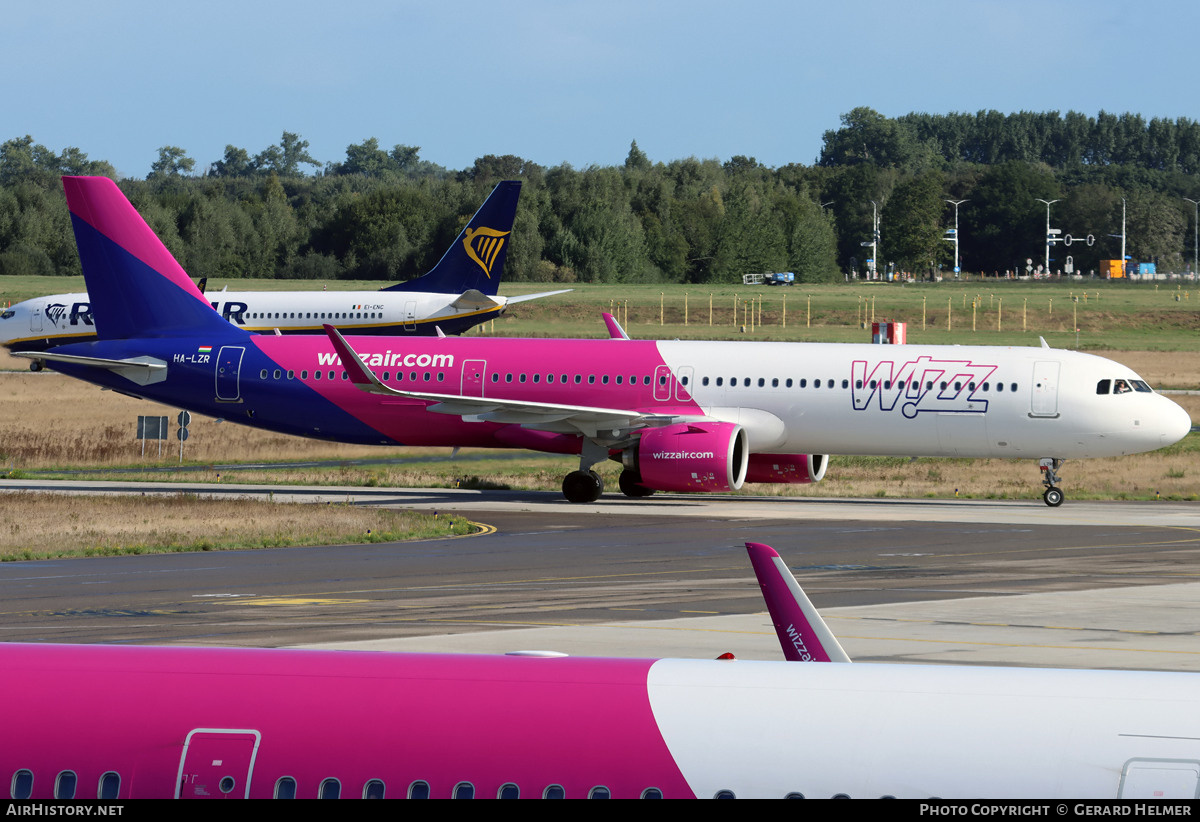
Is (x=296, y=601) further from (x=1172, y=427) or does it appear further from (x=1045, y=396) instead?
(x=1172, y=427)

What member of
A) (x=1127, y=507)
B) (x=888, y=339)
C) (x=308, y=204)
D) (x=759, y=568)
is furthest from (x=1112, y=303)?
(x=759, y=568)

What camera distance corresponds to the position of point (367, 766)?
22.1ft

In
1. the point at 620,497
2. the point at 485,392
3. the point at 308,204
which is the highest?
the point at 308,204

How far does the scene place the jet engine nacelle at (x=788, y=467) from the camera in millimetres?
41219

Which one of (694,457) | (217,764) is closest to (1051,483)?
(694,457)

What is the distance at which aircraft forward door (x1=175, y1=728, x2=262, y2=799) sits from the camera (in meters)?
6.72

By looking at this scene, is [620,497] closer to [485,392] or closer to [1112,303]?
[485,392]

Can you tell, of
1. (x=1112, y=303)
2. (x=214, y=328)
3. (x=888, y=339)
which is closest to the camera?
(x=214, y=328)

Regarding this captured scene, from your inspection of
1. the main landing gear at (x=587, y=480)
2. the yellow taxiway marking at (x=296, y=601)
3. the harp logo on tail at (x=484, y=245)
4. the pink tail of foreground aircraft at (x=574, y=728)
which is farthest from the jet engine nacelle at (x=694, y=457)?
the harp logo on tail at (x=484, y=245)

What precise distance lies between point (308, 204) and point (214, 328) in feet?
520

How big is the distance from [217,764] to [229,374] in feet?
122

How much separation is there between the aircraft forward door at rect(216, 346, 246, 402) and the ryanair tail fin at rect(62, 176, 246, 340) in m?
1.20
